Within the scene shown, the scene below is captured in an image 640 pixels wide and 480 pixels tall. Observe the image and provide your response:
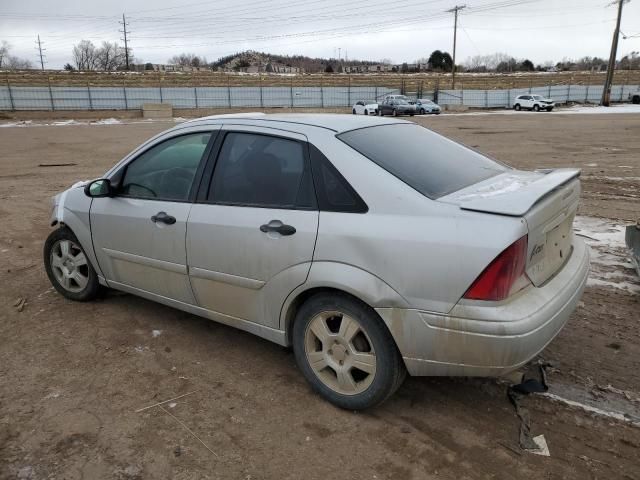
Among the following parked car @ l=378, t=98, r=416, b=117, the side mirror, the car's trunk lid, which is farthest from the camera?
parked car @ l=378, t=98, r=416, b=117

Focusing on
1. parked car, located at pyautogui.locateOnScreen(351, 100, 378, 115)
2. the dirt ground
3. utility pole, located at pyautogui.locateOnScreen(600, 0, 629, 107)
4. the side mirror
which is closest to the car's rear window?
the dirt ground

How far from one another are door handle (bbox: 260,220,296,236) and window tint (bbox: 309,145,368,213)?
0.22m

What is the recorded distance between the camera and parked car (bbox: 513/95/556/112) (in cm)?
4716

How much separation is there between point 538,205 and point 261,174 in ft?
5.38

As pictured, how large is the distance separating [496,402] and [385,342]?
2.99 ft

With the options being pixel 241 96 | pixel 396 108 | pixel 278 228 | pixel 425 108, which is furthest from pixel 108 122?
pixel 278 228

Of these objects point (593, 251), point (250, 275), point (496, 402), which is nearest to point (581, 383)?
point (496, 402)

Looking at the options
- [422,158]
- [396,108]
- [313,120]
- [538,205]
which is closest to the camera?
[538,205]

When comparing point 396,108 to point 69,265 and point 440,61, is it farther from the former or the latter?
point 440,61

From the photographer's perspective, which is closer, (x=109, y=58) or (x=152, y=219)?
(x=152, y=219)

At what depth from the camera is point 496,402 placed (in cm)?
313

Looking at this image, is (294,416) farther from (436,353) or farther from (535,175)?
(535,175)

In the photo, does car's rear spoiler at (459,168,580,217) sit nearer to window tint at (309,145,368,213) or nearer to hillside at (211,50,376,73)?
window tint at (309,145,368,213)

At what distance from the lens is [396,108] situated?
138 ft
